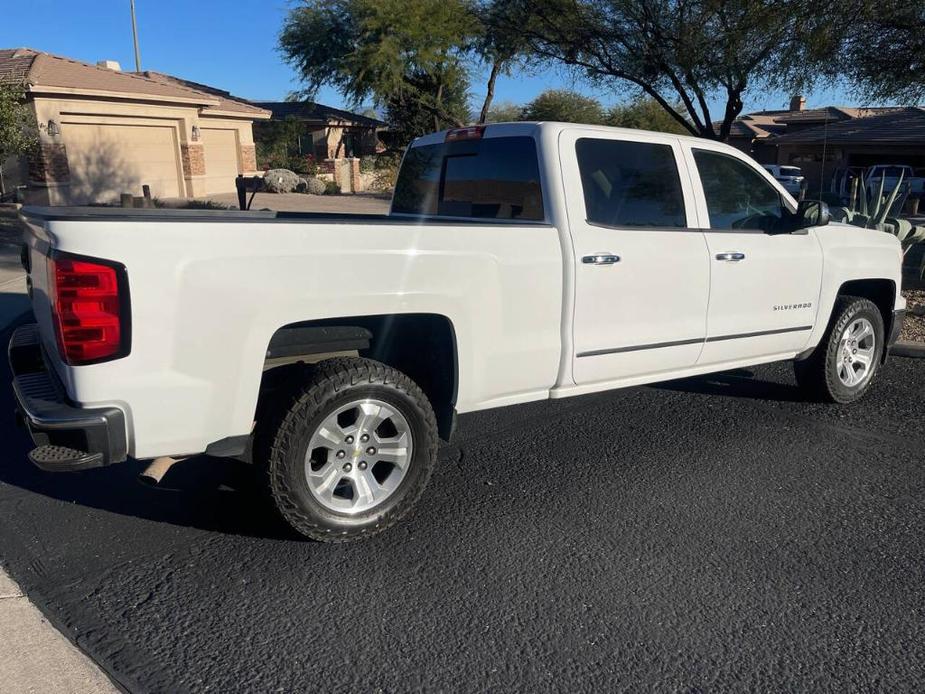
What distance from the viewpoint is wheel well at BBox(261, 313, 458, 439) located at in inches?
154

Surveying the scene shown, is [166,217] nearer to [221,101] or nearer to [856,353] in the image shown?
[856,353]

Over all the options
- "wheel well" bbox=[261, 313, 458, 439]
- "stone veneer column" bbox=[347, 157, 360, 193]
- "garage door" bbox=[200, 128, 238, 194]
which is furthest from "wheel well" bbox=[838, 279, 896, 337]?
"stone veneer column" bbox=[347, 157, 360, 193]

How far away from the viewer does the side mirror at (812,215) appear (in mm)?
5211

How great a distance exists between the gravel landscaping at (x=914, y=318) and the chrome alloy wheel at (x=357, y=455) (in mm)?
6066

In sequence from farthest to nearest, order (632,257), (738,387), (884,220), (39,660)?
(884,220)
(738,387)
(632,257)
(39,660)

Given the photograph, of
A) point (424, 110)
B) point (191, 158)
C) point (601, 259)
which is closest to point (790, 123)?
point (424, 110)

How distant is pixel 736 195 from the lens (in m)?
5.28

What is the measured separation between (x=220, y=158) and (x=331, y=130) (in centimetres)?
1347

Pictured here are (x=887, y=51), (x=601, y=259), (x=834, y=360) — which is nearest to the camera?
(x=601, y=259)

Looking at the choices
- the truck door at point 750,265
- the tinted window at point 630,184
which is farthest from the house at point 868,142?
the tinted window at point 630,184

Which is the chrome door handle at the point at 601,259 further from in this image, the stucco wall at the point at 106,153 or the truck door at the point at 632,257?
the stucco wall at the point at 106,153

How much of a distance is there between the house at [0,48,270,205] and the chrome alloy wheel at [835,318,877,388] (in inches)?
725

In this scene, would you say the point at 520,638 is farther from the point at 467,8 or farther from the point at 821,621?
the point at 467,8

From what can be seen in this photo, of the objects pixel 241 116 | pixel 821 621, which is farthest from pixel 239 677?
pixel 241 116
